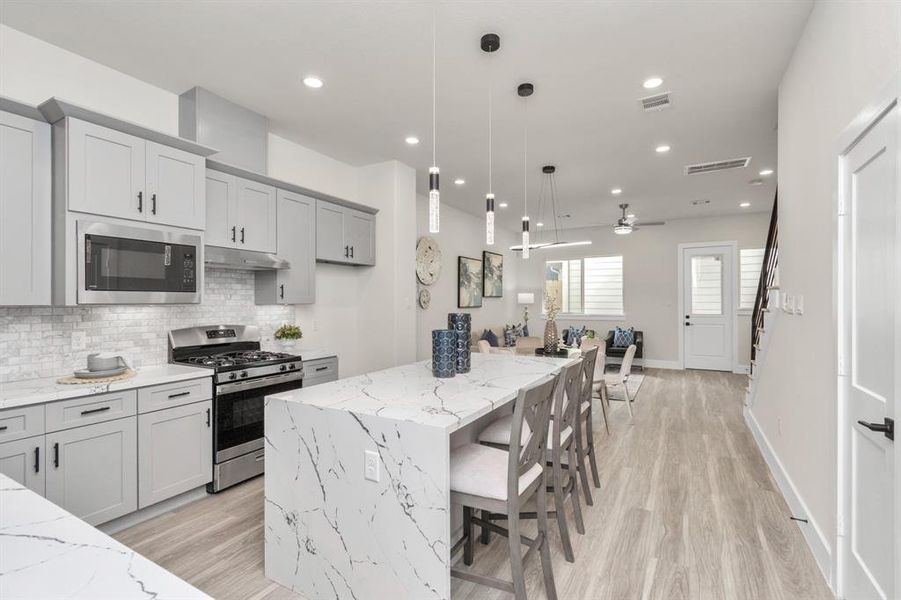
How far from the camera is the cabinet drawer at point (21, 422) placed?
2154 millimetres

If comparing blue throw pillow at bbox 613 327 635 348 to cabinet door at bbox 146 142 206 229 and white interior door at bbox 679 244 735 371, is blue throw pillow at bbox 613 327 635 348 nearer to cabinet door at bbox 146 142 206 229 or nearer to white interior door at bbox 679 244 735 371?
white interior door at bbox 679 244 735 371

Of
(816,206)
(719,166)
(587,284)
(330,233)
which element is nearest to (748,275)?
(587,284)

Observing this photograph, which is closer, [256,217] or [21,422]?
[21,422]

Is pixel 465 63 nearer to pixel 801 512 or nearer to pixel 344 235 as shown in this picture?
pixel 344 235

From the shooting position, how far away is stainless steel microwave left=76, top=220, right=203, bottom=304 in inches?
102

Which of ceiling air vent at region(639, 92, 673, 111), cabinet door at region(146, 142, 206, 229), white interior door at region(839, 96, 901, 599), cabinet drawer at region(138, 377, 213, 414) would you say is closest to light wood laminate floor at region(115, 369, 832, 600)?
white interior door at region(839, 96, 901, 599)

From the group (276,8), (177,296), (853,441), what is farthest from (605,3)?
(177,296)

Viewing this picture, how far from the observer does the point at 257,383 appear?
11.1 feet

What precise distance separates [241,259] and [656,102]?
3545mm

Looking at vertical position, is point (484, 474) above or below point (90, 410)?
below

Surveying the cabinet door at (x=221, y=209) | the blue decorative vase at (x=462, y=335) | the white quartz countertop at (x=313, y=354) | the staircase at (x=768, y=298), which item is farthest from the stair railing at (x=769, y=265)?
the cabinet door at (x=221, y=209)

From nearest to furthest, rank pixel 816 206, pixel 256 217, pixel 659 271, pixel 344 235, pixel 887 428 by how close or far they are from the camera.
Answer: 1. pixel 887 428
2. pixel 816 206
3. pixel 256 217
4. pixel 344 235
5. pixel 659 271

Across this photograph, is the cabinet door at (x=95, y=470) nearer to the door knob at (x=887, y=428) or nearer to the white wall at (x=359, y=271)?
the white wall at (x=359, y=271)

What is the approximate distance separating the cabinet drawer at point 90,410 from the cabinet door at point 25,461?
94 millimetres
